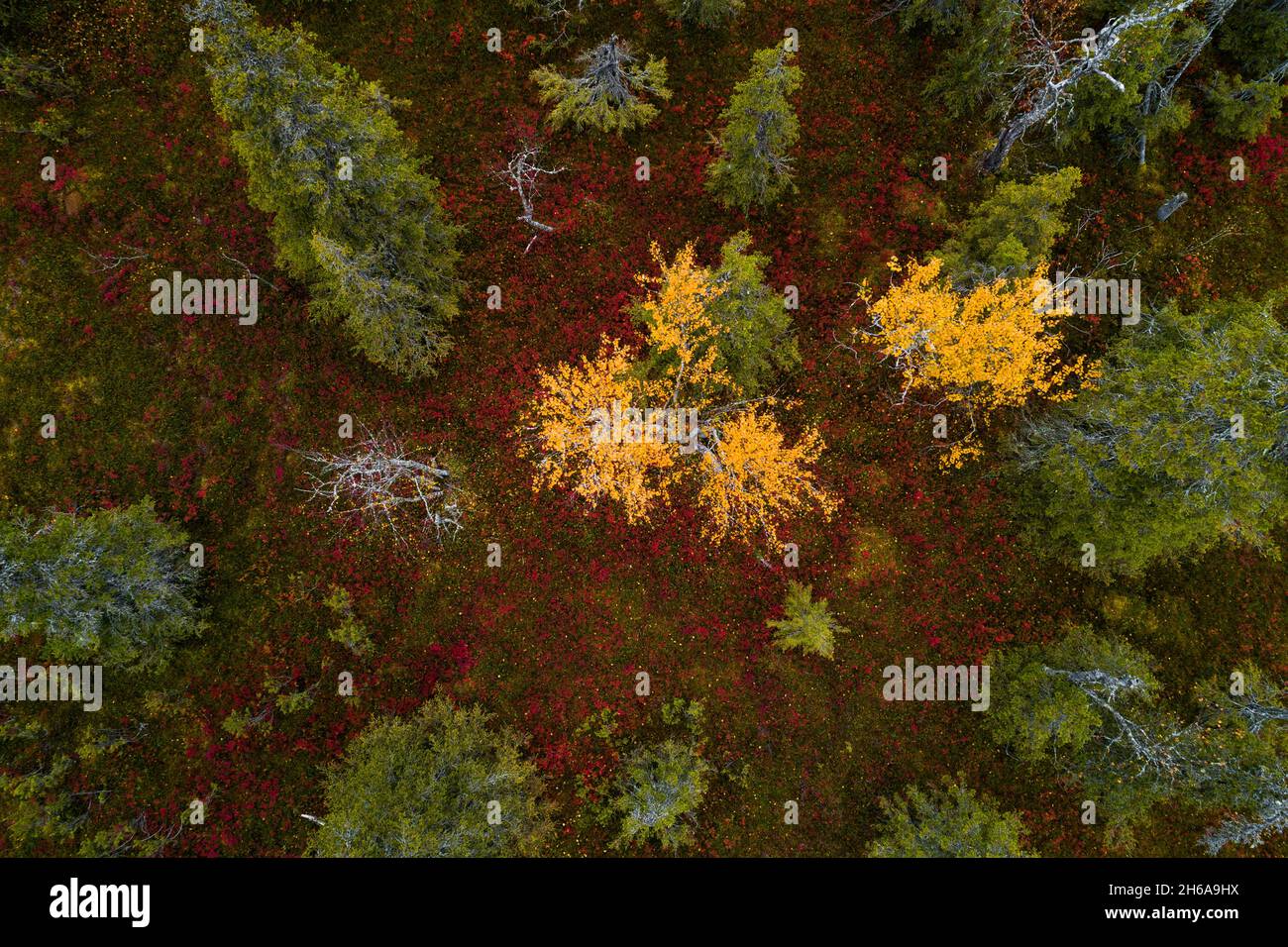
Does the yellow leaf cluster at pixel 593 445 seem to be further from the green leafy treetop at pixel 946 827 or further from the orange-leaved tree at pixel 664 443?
the green leafy treetop at pixel 946 827

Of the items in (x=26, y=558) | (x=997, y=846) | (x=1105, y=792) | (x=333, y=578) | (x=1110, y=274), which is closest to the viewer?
(x=26, y=558)

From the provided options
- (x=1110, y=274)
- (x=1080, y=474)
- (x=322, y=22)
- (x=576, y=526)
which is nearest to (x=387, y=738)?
(x=576, y=526)

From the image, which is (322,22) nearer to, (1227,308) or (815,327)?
(815,327)

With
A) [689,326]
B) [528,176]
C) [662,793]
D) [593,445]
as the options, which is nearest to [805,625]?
[662,793]

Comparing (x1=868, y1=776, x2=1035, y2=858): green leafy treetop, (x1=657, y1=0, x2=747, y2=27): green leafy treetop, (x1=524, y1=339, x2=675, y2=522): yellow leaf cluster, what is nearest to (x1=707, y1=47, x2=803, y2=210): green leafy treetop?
(x1=657, y1=0, x2=747, y2=27): green leafy treetop

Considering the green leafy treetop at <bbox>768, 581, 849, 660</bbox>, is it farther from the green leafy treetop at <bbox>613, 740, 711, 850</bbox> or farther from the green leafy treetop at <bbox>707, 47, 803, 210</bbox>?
the green leafy treetop at <bbox>707, 47, 803, 210</bbox>

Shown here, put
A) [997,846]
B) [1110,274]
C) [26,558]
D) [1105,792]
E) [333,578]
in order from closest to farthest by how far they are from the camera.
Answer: [26,558]
[997,846]
[1105,792]
[333,578]
[1110,274]
